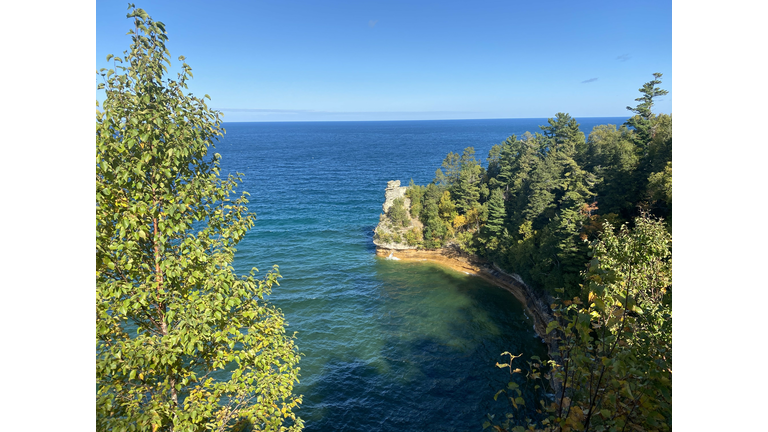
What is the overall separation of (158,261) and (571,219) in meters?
37.6

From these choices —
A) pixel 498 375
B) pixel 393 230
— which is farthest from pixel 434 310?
pixel 393 230

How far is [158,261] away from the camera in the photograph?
344 inches

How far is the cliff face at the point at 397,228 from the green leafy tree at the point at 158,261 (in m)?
53.1

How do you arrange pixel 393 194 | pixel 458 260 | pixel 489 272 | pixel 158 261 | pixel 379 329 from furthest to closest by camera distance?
pixel 393 194, pixel 458 260, pixel 489 272, pixel 379 329, pixel 158 261

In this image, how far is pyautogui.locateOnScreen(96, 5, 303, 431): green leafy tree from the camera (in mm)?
7598

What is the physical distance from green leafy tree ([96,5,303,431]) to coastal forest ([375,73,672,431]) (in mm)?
6821

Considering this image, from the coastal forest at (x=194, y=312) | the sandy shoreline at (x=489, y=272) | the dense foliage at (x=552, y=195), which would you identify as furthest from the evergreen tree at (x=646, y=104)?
the coastal forest at (x=194, y=312)

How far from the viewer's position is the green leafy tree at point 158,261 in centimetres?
760

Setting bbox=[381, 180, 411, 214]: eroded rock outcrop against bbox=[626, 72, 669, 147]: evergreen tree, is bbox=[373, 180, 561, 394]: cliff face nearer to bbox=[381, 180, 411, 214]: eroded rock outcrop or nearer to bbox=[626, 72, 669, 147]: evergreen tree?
bbox=[381, 180, 411, 214]: eroded rock outcrop

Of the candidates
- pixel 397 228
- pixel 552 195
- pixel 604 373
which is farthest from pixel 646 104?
pixel 604 373

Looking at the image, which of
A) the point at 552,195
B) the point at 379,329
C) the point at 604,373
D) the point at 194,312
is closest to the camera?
the point at 604,373

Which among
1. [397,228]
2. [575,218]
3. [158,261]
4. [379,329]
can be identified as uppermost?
[158,261]

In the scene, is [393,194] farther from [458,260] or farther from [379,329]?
[379,329]

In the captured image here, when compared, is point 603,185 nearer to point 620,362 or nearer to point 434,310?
point 434,310
